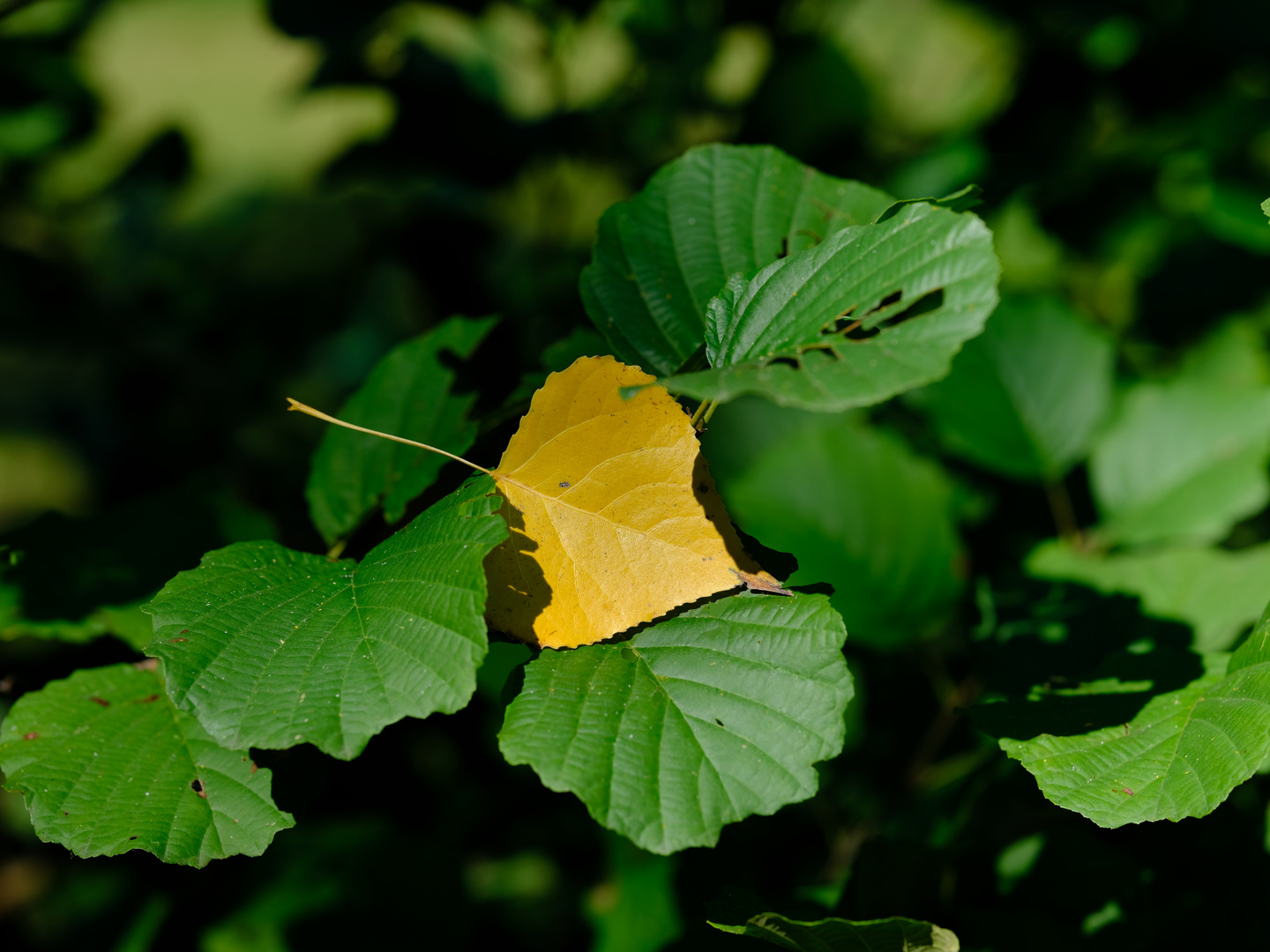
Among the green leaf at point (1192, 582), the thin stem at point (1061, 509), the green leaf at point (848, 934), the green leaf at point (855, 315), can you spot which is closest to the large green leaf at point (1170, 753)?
the green leaf at point (848, 934)

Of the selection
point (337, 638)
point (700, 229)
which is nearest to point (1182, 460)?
point (700, 229)

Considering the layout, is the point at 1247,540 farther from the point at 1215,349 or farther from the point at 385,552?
the point at 385,552

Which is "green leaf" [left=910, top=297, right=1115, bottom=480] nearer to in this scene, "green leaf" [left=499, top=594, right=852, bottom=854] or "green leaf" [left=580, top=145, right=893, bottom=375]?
"green leaf" [left=580, top=145, right=893, bottom=375]

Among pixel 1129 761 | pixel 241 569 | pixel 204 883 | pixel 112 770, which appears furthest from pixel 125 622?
pixel 1129 761

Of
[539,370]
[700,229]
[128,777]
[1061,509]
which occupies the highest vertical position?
[700,229]

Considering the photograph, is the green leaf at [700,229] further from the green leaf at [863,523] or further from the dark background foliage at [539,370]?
the green leaf at [863,523]

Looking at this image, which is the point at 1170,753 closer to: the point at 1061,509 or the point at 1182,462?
the point at 1061,509

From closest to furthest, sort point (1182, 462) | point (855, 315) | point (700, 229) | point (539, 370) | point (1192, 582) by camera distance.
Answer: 1. point (855, 315)
2. point (700, 229)
3. point (539, 370)
4. point (1192, 582)
5. point (1182, 462)
